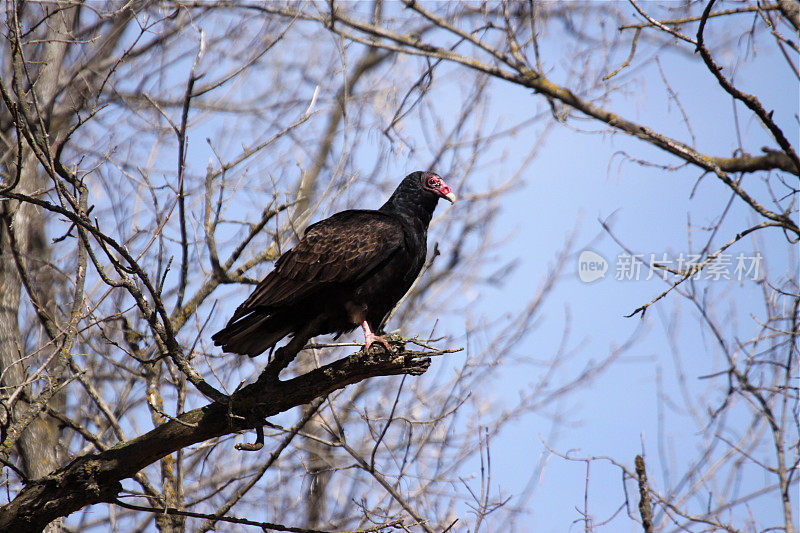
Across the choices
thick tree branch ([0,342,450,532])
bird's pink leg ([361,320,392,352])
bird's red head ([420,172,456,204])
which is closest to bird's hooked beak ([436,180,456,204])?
bird's red head ([420,172,456,204])

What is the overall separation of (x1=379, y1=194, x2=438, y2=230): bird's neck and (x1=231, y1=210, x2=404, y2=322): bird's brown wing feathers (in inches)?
11.6

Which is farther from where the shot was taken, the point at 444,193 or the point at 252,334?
the point at 444,193

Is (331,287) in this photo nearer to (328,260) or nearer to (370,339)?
(328,260)

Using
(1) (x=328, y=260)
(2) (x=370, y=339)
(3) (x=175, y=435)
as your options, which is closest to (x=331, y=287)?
(1) (x=328, y=260)

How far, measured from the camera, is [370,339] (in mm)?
3209

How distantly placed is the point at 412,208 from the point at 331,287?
2.80 ft

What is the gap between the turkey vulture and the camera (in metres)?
3.28

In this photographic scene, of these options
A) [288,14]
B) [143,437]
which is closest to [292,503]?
[143,437]

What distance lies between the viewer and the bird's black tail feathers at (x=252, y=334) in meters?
3.24

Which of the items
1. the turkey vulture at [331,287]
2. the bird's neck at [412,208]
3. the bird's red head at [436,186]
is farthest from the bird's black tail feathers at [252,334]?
the bird's red head at [436,186]

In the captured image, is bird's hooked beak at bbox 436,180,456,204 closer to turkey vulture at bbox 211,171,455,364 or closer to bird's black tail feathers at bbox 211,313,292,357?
turkey vulture at bbox 211,171,455,364

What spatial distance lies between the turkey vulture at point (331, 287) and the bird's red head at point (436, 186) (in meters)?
0.55

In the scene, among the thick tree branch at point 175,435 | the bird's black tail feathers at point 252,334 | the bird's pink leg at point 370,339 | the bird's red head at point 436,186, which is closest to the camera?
the thick tree branch at point 175,435

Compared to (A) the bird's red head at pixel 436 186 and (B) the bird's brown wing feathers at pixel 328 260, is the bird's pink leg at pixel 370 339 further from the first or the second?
(A) the bird's red head at pixel 436 186
